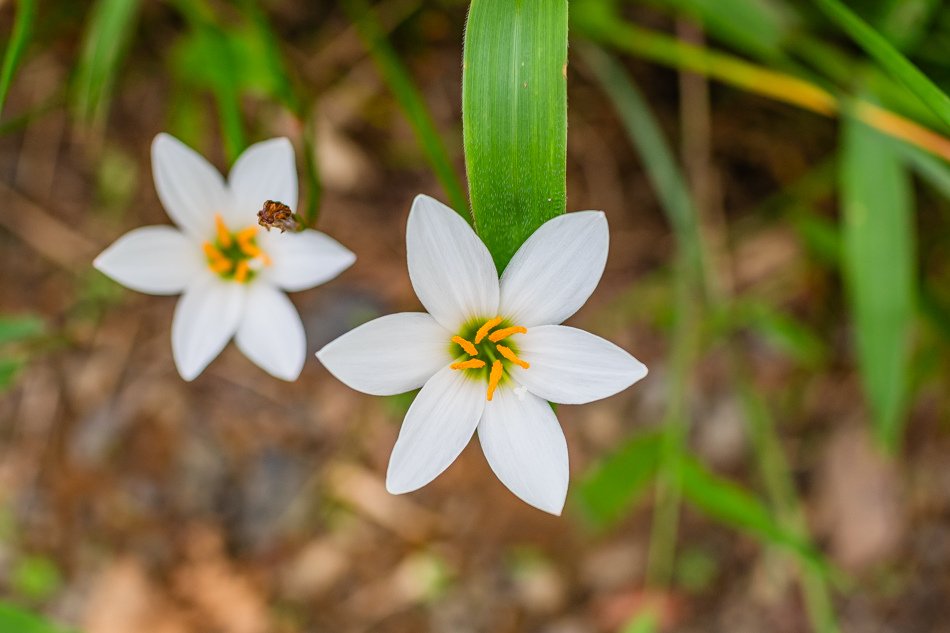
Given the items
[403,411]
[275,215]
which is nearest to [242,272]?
[275,215]

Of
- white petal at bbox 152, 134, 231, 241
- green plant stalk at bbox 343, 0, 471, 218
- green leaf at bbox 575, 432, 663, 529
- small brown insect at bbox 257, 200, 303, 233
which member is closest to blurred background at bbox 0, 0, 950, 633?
green plant stalk at bbox 343, 0, 471, 218

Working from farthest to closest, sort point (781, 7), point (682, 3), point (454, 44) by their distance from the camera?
point (454, 44) < point (781, 7) < point (682, 3)

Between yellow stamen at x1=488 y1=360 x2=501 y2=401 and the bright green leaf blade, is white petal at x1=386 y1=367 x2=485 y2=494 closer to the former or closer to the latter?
yellow stamen at x1=488 y1=360 x2=501 y2=401

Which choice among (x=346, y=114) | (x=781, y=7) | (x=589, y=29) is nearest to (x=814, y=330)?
(x=781, y=7)

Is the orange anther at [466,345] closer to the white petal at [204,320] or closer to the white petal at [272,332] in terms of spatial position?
the white petal at [272,332]

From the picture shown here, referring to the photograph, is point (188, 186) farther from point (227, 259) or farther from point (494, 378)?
point (494, 378)

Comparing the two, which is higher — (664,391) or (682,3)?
(682,3)

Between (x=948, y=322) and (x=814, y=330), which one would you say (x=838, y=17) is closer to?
(x=948, y=322)

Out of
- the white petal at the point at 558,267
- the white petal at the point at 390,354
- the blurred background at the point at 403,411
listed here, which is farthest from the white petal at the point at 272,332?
the blurred background at the point at 403,411
